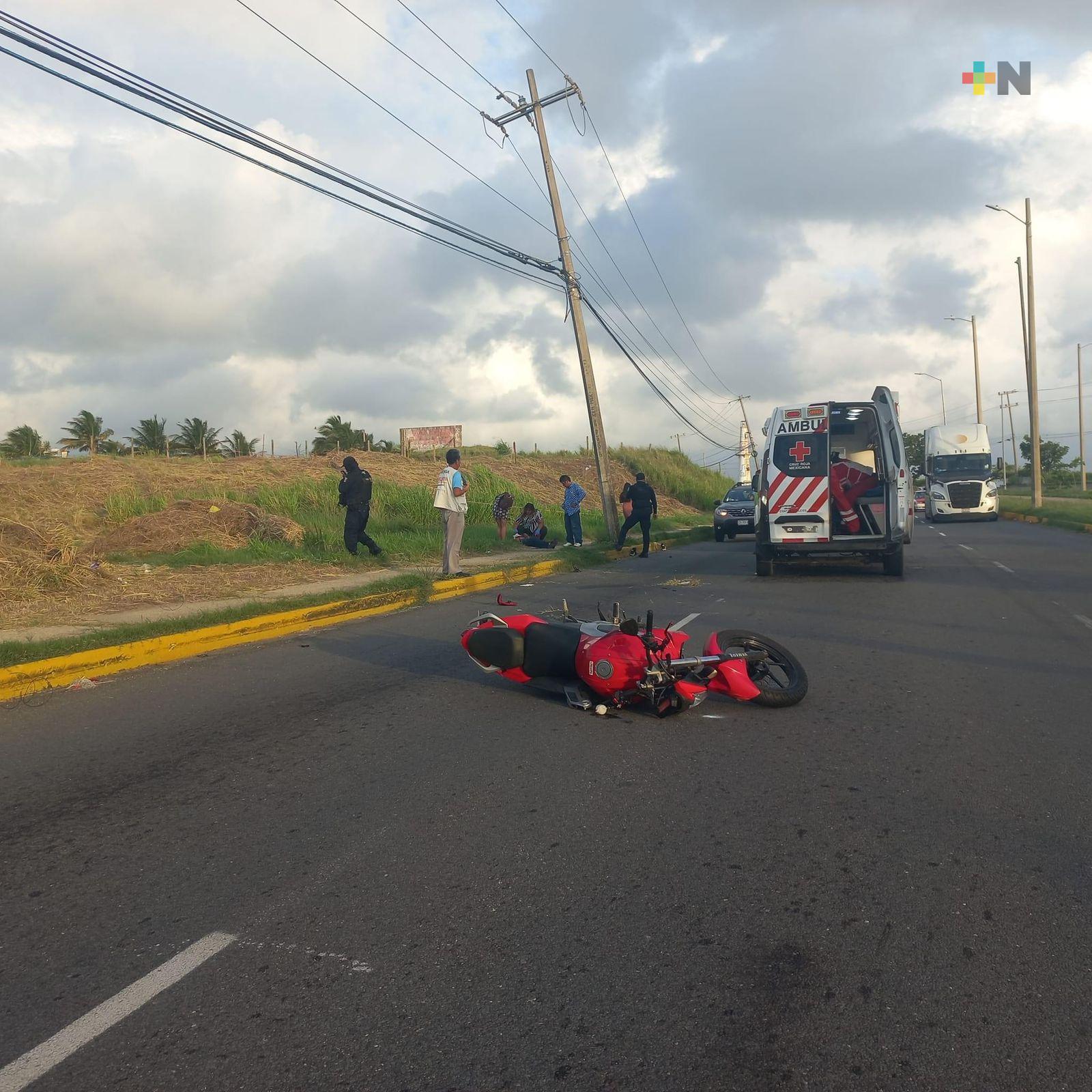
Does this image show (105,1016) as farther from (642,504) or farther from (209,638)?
(642,504)

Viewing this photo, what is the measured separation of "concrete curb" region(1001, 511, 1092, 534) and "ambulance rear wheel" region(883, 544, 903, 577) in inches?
575

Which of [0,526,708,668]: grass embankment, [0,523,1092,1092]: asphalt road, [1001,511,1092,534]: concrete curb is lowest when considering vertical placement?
[1001,511,1092,534]: concrete curb

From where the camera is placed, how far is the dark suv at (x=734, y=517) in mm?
26812

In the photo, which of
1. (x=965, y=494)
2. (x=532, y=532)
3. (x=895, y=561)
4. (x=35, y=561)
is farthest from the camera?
(x=965, y=494)

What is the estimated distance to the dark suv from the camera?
1056 inches

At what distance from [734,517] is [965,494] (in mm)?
14229

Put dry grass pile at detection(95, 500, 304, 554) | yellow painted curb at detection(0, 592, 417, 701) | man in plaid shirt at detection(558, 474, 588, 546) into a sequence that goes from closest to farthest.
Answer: yellow painted curb at detection(0, 592, 417, 701) → dry grass pile at detection(95, 500, 304, 554) → man in plaid shirt at detection(558, 474, 588, 546)

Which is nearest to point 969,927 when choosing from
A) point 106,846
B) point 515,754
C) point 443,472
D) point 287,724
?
point 515,754

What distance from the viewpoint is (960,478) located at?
36625mm

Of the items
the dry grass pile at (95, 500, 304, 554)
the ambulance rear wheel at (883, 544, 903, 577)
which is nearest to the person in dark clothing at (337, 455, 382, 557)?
the dry grass pile at (95, 500, 304, 554)

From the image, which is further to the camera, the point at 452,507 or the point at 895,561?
the point at 895,561

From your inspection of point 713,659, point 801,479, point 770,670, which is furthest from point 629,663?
point 801,479

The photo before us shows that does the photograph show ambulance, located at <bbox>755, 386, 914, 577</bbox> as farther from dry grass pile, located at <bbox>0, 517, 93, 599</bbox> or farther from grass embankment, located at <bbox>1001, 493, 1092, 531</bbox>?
grass embankment, located at <bbox>1001, 493, 1092, 531</bbox>

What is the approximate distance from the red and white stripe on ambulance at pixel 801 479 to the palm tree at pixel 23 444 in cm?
3611
